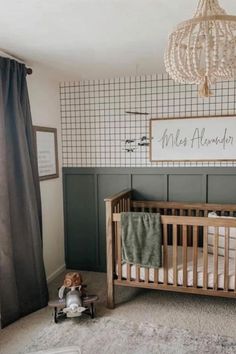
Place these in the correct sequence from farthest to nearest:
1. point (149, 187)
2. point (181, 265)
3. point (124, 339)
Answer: point (149, 187) → point (181, 265) → point (124, 339)

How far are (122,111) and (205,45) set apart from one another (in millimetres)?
2286

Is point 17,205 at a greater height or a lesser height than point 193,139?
lesser

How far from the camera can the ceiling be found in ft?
5.85

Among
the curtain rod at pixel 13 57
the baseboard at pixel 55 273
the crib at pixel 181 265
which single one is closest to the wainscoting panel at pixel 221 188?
the crib at pixel 181 265

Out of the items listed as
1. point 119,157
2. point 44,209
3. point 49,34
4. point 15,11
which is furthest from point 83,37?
point 44,209

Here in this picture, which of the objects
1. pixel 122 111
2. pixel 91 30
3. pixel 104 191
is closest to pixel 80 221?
pixel 104 191

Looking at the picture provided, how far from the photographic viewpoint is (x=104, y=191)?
12.2 feet

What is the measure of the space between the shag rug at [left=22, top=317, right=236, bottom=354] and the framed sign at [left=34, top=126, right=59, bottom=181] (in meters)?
1.46

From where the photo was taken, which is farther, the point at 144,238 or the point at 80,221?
the point at 80,221

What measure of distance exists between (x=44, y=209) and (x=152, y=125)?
143 cm

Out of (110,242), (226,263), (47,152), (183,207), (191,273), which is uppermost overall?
(47,152)

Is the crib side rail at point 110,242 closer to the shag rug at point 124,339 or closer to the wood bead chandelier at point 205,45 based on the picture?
the shag rug at point 124,339

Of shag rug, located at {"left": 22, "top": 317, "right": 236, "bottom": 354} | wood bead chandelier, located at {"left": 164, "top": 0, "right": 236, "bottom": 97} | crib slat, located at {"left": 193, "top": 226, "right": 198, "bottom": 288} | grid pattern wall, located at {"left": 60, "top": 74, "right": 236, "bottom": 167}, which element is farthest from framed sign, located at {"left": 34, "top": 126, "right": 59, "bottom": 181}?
wood bead chandelier, located at {"left": 164, "top": 0, "right": 236, "bottom": 97}

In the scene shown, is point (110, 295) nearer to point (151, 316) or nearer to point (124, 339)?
point (151, 316)
